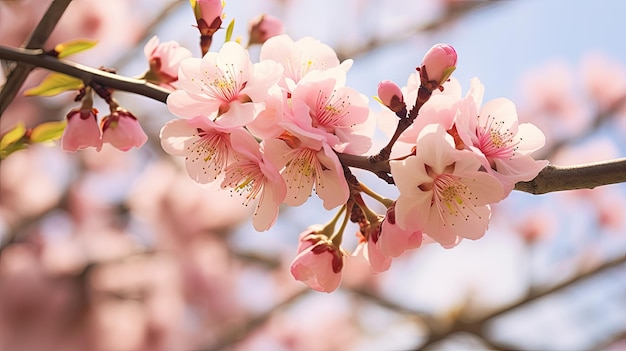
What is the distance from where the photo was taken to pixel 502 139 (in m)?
0.50

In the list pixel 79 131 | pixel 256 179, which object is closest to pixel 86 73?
pixel 79 131

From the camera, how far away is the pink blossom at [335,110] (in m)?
0.48

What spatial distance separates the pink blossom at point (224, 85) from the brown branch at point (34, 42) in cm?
16

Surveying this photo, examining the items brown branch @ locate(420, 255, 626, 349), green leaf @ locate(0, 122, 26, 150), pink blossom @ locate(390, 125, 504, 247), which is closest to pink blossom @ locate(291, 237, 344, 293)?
pink blossom @ locate(390, 125, 504, 247)

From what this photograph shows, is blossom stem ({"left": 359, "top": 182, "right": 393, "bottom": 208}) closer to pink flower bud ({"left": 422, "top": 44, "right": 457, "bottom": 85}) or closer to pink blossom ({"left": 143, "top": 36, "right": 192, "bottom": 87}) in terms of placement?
pink flower bud ({"left": 422, "top": 44, "right": 457, "bottom": 85})

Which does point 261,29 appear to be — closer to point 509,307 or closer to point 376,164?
point 376,164

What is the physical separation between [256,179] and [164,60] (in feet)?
0.54

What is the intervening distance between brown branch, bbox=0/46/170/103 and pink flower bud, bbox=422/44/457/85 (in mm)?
227

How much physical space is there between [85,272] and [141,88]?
190 cm

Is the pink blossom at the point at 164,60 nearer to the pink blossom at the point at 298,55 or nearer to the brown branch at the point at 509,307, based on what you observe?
the pink blossom at the point at 298,55

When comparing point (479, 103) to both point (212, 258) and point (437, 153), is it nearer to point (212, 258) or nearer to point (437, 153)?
point (437, 153)

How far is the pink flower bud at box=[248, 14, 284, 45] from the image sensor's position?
702 mm

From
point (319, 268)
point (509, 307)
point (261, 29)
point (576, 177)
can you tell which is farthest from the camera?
point (509, 307)

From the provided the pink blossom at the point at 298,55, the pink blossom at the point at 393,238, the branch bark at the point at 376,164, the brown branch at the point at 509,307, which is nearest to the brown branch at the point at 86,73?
the branch bark at the point at 376,164
